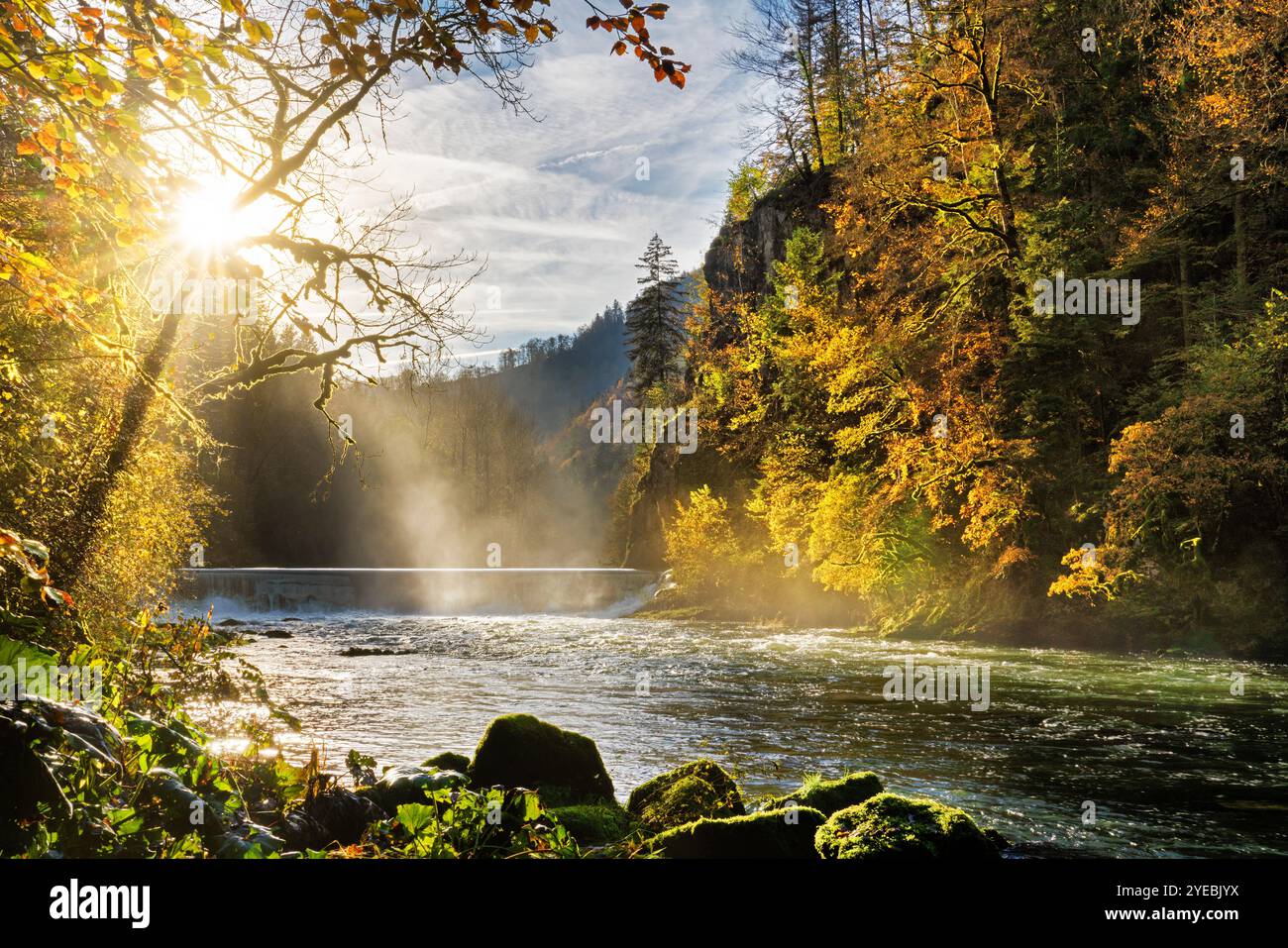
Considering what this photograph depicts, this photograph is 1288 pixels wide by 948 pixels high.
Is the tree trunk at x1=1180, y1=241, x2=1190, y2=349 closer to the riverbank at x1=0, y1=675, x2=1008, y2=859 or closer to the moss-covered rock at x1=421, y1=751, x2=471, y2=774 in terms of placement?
the riverbank at x1=0, y1=675, x2=1008, y2=859

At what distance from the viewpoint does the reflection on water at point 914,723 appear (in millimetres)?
8188

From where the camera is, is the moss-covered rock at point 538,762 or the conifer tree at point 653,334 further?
the conifer tree at point 653,334

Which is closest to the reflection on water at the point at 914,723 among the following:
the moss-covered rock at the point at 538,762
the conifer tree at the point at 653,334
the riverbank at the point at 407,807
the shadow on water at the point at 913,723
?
the shadow on water at the point at 913,723

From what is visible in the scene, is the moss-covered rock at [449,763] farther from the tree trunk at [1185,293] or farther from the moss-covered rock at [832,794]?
the tree trunk at [1185,293]

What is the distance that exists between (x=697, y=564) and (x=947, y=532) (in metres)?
15.0

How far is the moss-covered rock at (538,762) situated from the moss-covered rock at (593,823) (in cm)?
75

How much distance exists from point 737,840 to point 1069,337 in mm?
18364

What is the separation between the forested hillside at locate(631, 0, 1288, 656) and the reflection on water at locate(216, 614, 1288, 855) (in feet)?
9.15

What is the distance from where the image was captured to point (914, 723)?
1231 cm

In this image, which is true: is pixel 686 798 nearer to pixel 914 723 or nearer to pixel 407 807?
pixel 407 807

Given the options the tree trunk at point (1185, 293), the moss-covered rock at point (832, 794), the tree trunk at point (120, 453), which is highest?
the tree trunk at point (1185, 293)
